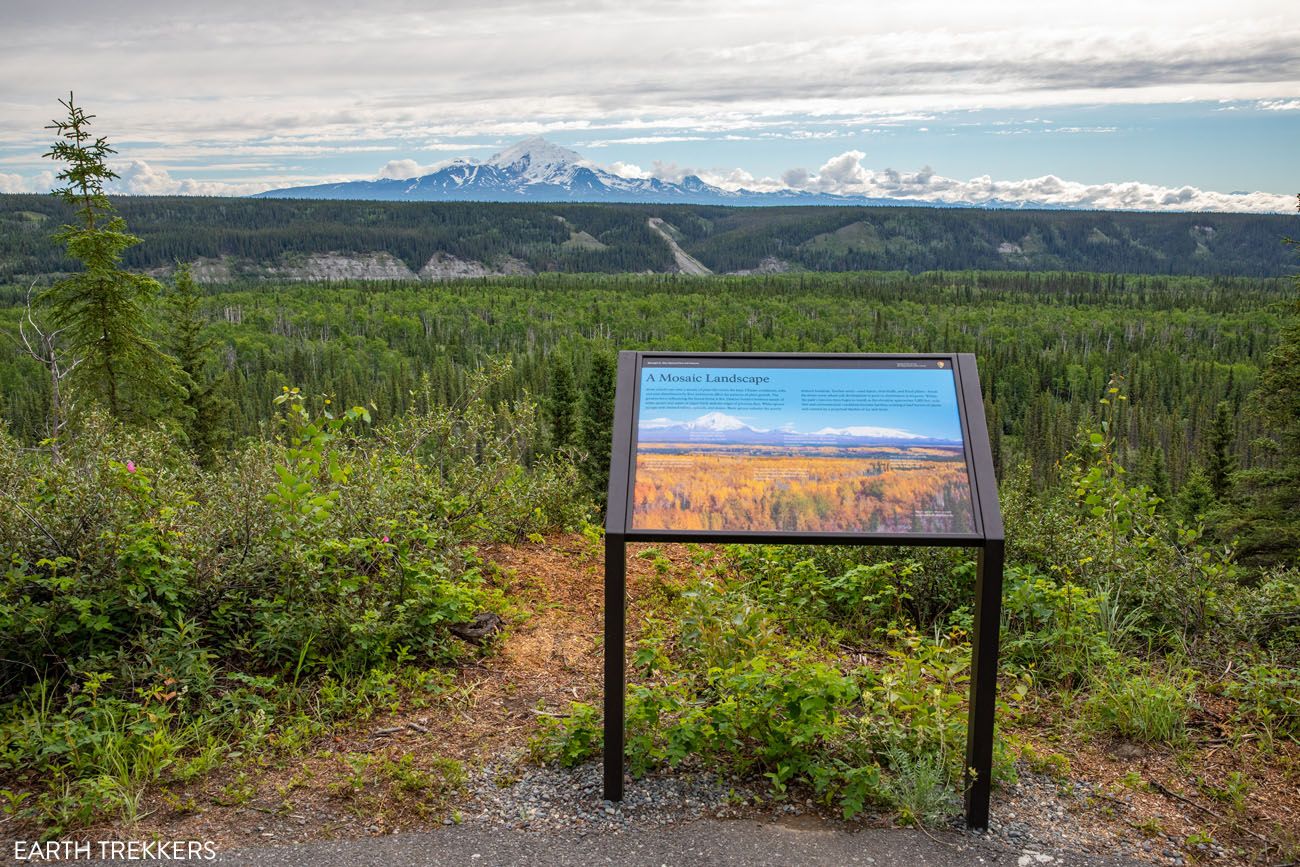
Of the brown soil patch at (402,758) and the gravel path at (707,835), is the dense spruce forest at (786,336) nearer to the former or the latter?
the brown soil patch at (402,758)

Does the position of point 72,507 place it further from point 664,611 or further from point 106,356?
point 106,356

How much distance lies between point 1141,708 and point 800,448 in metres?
2.68

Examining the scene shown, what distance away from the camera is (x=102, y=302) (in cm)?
1883

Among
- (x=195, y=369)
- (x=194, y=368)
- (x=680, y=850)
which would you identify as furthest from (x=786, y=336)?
(x=680, y=850)

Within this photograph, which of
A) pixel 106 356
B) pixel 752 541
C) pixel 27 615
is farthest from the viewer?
pixel 106 356

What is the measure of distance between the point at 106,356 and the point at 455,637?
16759mm

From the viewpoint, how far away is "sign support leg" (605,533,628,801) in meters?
4.10

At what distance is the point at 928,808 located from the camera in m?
4.30

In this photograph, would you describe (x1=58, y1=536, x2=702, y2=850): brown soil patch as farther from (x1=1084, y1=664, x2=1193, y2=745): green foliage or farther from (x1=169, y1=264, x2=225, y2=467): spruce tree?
(x1=169, y1=264, x2=225, y2=467): spruce tree

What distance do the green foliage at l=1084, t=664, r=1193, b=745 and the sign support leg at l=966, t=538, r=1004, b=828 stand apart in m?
1.48

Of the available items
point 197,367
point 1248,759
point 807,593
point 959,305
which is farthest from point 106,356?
point 959,305

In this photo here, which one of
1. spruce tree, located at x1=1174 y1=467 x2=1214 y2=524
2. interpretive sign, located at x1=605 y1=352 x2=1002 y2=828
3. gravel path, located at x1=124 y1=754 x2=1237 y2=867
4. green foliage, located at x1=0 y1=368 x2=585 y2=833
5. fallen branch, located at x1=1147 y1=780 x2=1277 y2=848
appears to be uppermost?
interpretive sign, located at x1=605 y1=352 x2=1002 y2=828

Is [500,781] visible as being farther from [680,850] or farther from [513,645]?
[513,645]

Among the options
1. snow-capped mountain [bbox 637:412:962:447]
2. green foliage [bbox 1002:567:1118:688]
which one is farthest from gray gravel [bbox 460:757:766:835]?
green foliage [bbox 1002:567:1118:688]
